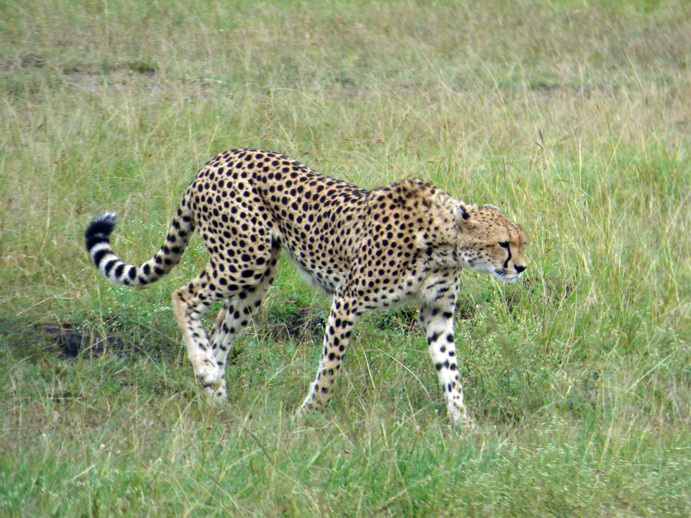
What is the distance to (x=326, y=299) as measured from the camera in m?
5.03

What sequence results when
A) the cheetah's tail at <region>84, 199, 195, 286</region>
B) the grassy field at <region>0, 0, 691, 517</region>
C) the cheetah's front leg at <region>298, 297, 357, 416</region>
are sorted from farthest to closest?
the cheetah's tail at <region>84, 199, 195, 286</region>, the cheetah's front leg at <region>298, 297, 357, 416</region>, the grassy field at <region>0, 0, 691, 517</region>

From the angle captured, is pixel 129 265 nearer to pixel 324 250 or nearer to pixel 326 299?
pixel 324 250

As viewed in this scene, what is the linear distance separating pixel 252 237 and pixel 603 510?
2136 mm

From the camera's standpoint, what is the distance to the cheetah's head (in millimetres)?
4059

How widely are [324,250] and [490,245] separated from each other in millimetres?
757

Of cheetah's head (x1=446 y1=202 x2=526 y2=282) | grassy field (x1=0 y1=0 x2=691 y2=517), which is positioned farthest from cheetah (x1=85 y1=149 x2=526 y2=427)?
grassy field (x1=0 y1=0 x2=691 y2=517)

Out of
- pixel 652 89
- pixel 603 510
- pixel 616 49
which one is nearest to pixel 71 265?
pixel 603 510

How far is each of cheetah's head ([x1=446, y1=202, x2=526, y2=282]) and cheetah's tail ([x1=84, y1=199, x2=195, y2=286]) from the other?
1.34 m

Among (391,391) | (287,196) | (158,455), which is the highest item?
(287,196)

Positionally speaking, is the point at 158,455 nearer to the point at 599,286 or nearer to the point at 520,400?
the point at 520,400

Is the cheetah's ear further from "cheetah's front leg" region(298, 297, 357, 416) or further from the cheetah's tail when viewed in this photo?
the cheetah's tail

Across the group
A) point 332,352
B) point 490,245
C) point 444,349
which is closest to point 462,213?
point 490,245

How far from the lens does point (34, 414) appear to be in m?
3.68

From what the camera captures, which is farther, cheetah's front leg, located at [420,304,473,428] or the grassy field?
cheetah's front leg, located at [420,304,473,428]
